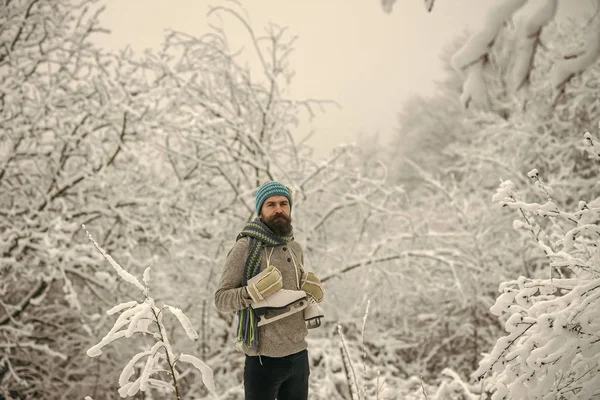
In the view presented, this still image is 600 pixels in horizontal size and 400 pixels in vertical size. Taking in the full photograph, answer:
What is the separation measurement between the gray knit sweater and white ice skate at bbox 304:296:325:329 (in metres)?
0.04

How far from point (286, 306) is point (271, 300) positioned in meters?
0.15

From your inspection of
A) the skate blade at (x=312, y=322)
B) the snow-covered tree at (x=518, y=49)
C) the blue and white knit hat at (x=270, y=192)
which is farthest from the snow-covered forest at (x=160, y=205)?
the snow-covered tree at (x=518, y=49)

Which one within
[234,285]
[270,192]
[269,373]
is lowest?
[269,373]

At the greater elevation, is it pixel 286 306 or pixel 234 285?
pixel 234 285

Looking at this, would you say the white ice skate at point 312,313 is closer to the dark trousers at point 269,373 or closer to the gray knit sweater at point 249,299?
the gray knit sweater at point 249,299

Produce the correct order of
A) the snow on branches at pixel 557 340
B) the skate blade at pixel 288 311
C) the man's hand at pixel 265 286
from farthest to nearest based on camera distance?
the skate blade at pixel 288 311 → the man's hand at pixel 265 286 → the snow on branches at pixel 557 340

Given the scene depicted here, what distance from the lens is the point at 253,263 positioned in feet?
6.05

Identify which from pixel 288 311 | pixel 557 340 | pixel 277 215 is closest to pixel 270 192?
pixel 277 215

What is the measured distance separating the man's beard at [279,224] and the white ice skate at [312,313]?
0.37 meters

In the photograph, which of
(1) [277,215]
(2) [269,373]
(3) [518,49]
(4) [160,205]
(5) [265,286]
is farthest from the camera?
(4) [160,205]

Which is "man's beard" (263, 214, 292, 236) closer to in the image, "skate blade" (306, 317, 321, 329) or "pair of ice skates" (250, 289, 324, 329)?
"pair of ice skates" (250, 289, 324, 329)

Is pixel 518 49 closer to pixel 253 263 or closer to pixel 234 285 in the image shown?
pixel 253 263

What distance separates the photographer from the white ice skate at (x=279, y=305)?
1694 mm

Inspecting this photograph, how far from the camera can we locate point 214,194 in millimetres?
5797
